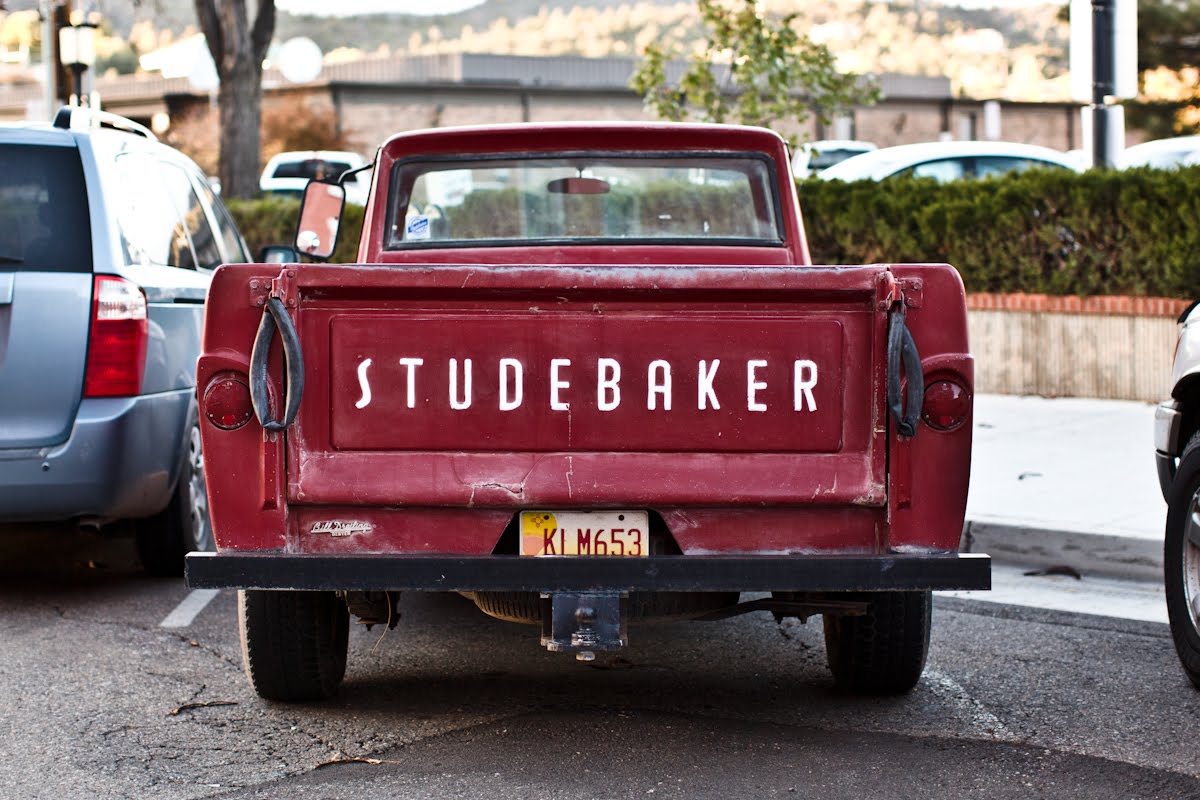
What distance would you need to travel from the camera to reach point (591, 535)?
15.8ft

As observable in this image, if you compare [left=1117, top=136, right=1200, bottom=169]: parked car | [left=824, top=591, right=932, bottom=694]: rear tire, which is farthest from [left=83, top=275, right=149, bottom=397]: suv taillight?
[left=1117, top=136, right=1200, bottom=169]: parked car

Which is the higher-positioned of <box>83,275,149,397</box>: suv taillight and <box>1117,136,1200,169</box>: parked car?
<box>1117,136,1200,169</box>: parked car

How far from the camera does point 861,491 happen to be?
478 centimetres

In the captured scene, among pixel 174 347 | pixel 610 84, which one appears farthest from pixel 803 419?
pixel 610 84

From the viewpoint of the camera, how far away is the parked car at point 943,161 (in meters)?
18.2

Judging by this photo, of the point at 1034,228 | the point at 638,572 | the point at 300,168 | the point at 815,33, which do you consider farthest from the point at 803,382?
the point at 815,33

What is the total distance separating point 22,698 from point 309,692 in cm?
98

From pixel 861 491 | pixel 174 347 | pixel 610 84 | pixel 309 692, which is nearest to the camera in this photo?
pixel 861 491

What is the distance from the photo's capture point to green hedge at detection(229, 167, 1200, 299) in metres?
12.6

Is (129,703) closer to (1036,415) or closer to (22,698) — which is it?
(22,698)

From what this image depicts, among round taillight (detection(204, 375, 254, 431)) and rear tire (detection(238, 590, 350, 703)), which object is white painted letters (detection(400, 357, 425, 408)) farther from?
rear tire (detection(238, 590, 350, 703))

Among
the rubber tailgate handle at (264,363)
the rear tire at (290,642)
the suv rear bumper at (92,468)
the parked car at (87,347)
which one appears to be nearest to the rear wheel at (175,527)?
the parked car at (87,347)

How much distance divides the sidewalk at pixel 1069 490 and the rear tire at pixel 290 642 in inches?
154

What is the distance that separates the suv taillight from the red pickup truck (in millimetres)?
2320
